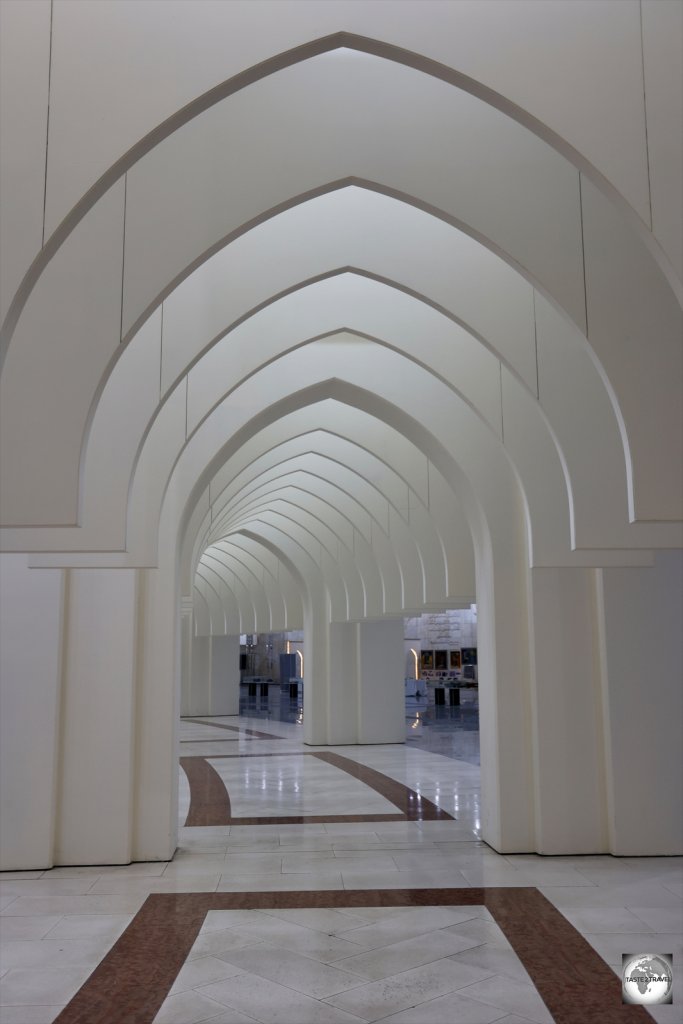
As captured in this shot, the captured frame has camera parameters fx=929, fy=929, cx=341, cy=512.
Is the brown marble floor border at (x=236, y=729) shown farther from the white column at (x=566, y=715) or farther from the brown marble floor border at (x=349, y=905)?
the brown marble floor border at (x=349, y=905)

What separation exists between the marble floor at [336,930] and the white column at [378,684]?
13025 mm

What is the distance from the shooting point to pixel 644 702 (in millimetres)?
13312

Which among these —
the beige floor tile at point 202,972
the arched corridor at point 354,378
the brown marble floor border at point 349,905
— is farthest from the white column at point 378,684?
the beige floor tile at point 202,972

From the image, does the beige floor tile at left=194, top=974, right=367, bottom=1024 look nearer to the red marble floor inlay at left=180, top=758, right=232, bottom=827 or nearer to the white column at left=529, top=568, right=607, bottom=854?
the white column at left=529, top=568, right=607, bottom=854

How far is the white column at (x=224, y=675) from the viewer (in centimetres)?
4488

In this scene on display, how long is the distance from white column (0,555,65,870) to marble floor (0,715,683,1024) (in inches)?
21.2

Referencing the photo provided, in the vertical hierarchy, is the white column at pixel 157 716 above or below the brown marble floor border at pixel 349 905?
above

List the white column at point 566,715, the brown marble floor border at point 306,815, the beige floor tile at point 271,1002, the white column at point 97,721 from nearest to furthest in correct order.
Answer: the beige floor tile at point 271,1002 → the white column at point 97,721 → the white column at point 566,715 → the brown marble floor border at point 306,815

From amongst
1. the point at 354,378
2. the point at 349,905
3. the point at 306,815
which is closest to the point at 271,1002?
the point at 349,905

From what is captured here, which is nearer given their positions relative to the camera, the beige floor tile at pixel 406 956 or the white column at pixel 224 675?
the beige floor tile at pixel 406 956

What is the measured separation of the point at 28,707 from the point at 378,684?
1814 centimetres

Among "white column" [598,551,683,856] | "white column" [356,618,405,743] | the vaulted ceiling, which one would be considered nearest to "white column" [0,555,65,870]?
the vaulted ceiling

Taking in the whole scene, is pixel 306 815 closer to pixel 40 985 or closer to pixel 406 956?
pixel 406 956

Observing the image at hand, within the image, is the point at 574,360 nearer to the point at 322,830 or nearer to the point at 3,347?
the point at 3,347
